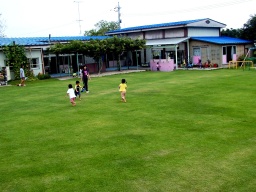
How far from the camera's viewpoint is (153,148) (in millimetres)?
8156

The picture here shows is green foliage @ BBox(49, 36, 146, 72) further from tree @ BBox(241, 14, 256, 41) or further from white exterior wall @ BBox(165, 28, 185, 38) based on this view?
tree @ BBox(241, 14, 256, 41)

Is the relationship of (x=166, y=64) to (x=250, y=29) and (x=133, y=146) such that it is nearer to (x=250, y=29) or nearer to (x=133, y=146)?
(x=250, y=29)

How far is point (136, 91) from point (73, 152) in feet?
35.3

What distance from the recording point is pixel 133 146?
27.6 feet

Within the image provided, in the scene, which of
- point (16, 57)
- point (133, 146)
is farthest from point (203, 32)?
point (133, 146)

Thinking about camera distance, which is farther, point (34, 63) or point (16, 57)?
point (34, 63)

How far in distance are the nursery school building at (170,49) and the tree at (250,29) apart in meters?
1.29

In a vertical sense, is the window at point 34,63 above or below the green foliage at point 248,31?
below

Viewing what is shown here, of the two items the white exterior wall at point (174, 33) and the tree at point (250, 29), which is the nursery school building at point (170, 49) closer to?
the white exterior wall at point (174, 33)

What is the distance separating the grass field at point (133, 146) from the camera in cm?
631

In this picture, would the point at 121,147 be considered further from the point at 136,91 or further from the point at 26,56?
the point at 26,56

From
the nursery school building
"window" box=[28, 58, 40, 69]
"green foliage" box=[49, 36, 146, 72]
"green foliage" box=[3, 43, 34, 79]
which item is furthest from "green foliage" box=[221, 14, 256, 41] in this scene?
"green foliage" box=[3, 43, 34, 79]

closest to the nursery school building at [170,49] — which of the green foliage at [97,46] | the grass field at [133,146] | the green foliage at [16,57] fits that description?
the green foliage at [16,57]

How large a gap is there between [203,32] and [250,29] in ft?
19.8
